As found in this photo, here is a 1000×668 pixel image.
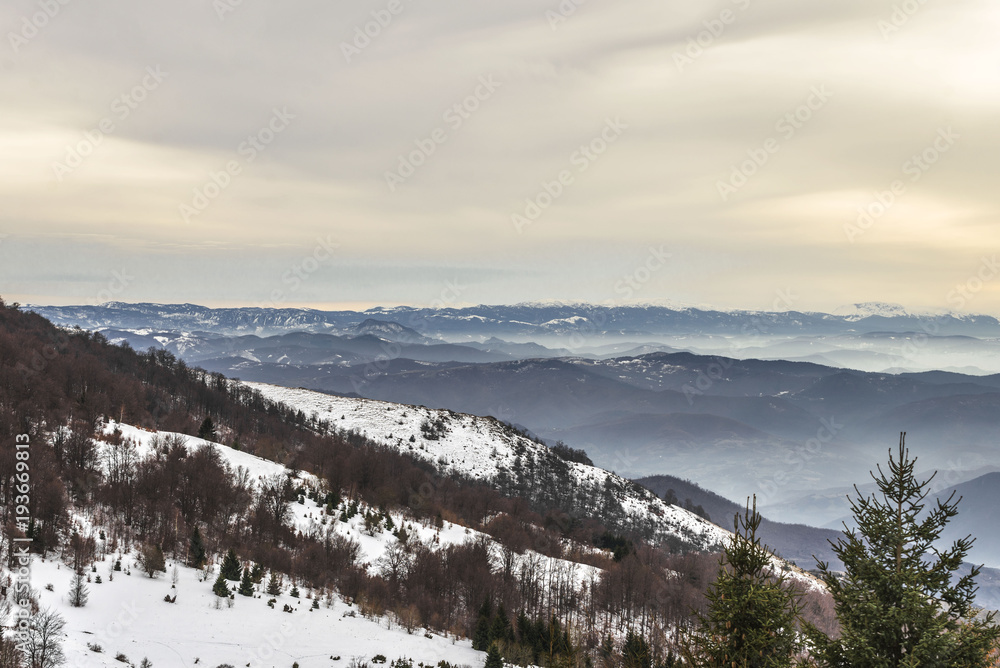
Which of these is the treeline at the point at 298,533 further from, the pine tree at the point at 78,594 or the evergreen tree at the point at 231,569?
the evergreen tree at the point at 231,569

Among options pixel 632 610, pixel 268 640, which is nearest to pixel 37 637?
pixel 268 640

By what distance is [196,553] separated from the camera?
1522 inches

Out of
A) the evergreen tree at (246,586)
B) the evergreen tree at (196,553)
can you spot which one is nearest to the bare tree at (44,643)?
the evergreen tree at (246,586)

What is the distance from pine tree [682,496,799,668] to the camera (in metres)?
13.8

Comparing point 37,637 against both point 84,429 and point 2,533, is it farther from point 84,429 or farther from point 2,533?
point 84,429

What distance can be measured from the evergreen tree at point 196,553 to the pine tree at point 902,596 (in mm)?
38182

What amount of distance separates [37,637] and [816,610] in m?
112

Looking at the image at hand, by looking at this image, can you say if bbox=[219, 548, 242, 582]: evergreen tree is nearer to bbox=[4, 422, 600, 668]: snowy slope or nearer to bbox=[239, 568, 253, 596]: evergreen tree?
bbox=[239, 568, 253, 596]: evergreen tree

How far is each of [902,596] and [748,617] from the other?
3.36 meters

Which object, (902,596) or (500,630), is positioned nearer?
(902,596)

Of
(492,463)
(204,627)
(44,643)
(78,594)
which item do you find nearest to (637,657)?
(204,627)

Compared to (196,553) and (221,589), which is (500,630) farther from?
(196,553)

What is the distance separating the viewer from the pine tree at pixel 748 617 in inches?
544

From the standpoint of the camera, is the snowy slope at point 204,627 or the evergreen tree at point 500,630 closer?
the snowy slope at point 204,627
